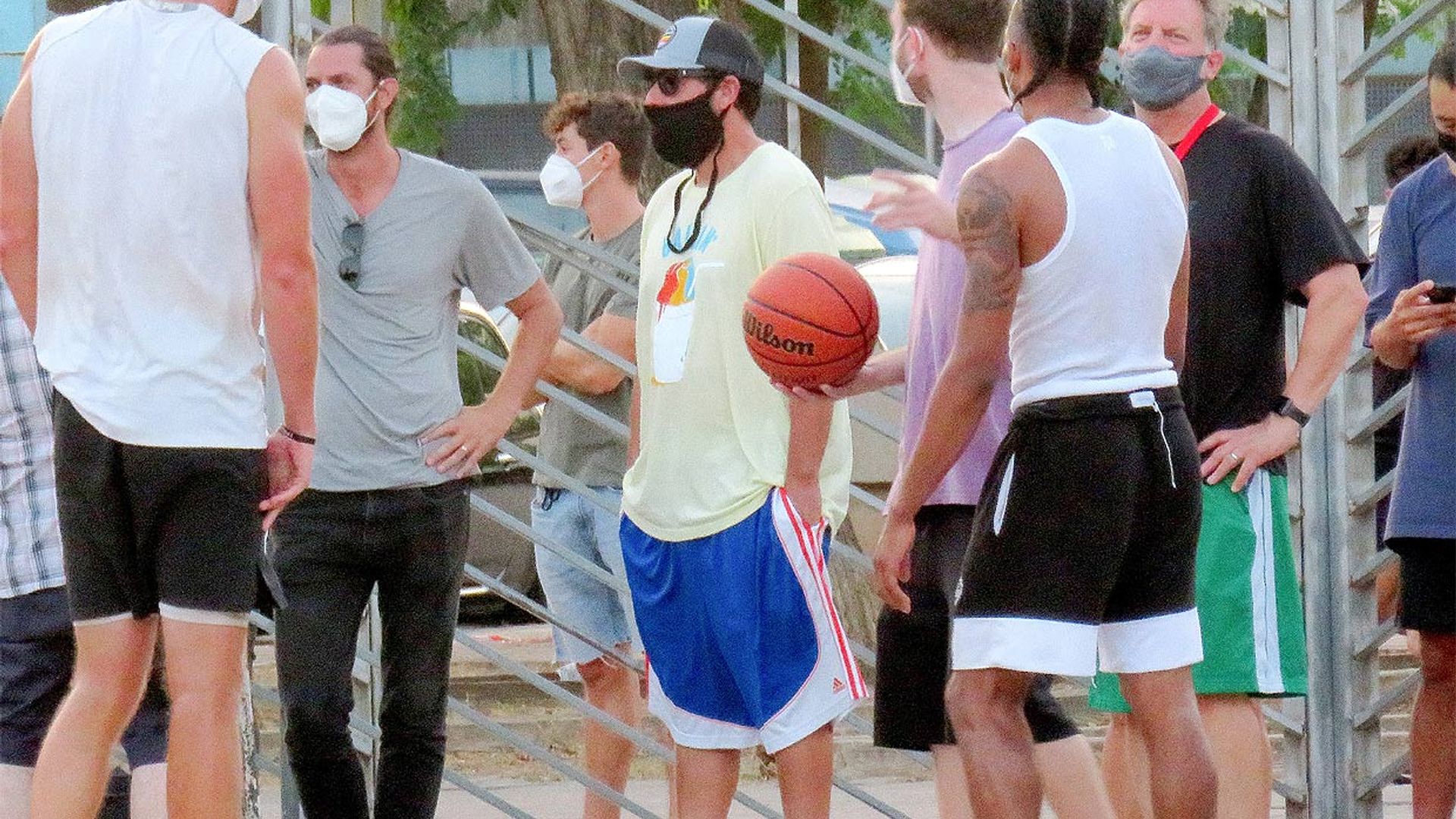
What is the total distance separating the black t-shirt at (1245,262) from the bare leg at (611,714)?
197 cm

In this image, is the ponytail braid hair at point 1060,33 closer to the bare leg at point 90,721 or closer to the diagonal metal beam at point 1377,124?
the diagonal metal beam at point 1377,124

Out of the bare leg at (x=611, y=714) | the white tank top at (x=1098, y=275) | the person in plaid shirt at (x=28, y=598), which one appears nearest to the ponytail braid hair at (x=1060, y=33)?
the white tank top at (x=1098, y=275)

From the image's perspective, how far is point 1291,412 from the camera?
4852 millimetres

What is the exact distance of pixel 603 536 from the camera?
6078 mm

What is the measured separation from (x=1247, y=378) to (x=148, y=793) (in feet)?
8.56

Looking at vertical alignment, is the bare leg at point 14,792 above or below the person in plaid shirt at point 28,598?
below

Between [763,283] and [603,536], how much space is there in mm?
1933

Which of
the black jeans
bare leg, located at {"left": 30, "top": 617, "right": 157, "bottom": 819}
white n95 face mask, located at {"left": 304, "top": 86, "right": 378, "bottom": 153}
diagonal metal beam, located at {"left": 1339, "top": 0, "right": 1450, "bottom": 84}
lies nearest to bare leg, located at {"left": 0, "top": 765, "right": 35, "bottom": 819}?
the black jeans

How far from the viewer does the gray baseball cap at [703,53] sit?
15.6 ft

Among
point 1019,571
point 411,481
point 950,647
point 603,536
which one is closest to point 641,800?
point 603,536

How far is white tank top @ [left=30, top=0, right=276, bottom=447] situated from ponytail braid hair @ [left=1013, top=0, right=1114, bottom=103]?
144cm

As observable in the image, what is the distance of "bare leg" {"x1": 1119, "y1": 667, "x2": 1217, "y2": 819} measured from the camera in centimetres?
404

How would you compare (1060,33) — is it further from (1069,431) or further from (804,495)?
(804,495)

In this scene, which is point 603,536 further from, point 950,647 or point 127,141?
point 127,141
